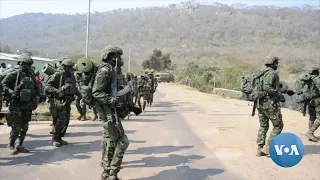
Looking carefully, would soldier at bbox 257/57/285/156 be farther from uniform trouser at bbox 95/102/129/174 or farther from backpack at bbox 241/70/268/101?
uniform trouser at bbox 95/102/129/174

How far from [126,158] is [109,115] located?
2.20m

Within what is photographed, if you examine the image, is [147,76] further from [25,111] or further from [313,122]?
[25,111]

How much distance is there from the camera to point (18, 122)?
298 inches

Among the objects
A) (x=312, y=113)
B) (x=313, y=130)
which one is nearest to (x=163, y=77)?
(x=312, y=113)

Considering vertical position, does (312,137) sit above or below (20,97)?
below

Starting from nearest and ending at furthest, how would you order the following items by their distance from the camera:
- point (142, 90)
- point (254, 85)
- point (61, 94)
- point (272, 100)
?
point (272, 100)
point (254, 85)
point (61, 94)
point (142, 90)

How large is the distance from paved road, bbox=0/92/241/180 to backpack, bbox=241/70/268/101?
153 cm

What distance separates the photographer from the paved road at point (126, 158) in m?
6.35

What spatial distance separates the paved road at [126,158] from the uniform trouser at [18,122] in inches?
15.5

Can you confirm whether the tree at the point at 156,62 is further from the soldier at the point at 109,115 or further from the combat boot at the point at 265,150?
the soldier at the point at 109,115

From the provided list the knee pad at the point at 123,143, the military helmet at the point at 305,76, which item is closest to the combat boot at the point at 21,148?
the knee pad at the point at 123,143

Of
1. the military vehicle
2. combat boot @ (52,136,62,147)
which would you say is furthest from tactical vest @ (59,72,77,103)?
the military vehicle

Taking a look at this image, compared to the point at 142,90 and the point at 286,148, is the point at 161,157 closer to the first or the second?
the point at 286,148

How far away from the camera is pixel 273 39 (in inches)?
5094
